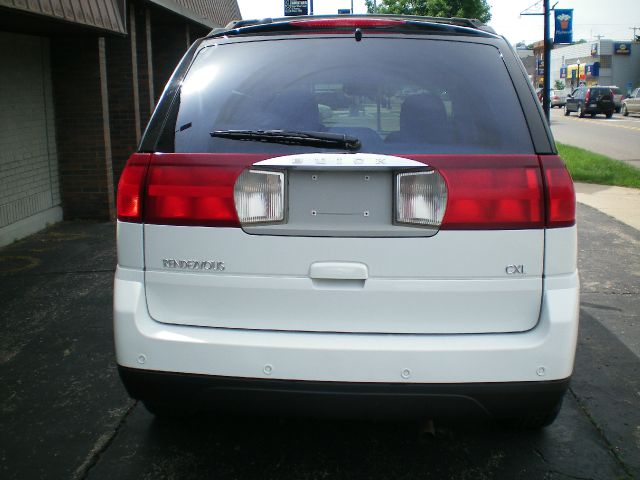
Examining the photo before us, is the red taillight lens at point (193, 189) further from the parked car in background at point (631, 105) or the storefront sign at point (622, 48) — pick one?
the storefront sign at point (622, 48)

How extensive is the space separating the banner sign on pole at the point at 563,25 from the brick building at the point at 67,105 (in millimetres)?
15966

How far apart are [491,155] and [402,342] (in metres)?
0.76

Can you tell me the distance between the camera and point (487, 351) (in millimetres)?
2801

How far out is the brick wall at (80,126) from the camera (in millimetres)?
9883

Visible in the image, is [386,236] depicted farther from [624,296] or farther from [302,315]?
[624,296]

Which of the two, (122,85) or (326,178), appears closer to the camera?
(326,178)

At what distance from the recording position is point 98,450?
358 centimetres

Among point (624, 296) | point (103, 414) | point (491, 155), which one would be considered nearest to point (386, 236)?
point (491, 155)

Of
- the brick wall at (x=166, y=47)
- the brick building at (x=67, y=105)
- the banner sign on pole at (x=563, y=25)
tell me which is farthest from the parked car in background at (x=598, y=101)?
the brick building at (x=67, y=105)

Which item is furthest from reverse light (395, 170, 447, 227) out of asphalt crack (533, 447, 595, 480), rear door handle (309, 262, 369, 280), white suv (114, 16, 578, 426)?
A: asphalt crack (533, 447, 595, 480)

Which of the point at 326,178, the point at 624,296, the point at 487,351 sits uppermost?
the point at 326,178

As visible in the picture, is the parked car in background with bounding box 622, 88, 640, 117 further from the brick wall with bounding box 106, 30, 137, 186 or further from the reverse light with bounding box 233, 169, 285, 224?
the reverse light with bounding box 233, 169, 285, 224

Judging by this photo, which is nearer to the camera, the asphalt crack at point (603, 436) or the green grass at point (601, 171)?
the asphalt crack at point (603, 436)

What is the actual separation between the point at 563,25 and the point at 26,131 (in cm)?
2152
